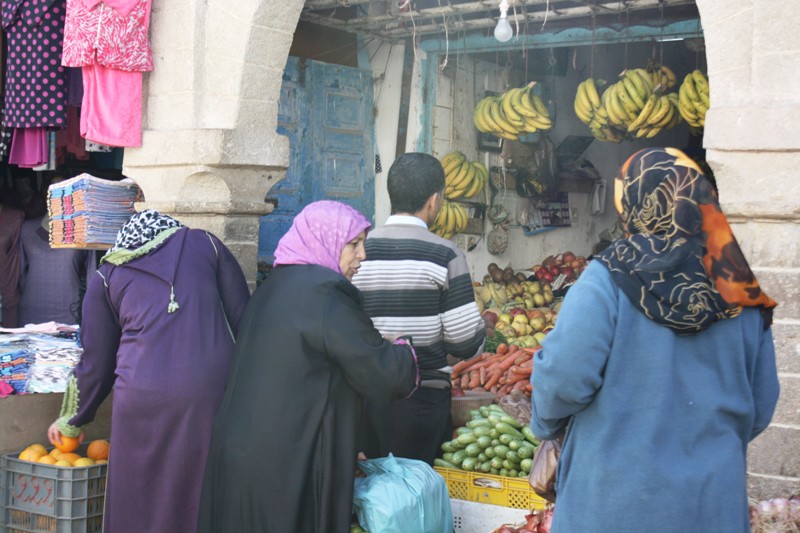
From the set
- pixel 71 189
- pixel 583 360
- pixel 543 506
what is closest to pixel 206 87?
pixel 71 189

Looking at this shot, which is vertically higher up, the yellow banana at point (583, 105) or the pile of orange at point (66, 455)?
the yellow banana at point (583, 105)

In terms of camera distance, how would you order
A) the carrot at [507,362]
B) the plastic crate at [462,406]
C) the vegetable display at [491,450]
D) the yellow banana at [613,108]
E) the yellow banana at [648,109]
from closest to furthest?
the vegetable display at [491,450] → the plastic crate at [462,406] → the carrot at [507,362] → the yellow banana at [648,109] → the yellow banana at [613,108]

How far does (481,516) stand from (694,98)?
3371mm

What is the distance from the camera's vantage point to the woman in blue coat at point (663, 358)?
2451 millimetres

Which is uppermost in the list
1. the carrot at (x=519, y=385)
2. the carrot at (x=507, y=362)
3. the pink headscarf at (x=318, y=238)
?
the pink headscarf at (x=318, y=238)

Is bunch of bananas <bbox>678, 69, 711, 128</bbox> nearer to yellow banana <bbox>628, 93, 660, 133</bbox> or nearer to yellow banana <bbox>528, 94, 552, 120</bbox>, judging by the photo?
yellow banana <bbox>628, 93, 660, 133</bbox>

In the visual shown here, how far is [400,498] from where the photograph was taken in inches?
138

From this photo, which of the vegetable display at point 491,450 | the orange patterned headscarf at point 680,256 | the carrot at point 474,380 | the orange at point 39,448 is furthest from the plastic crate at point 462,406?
the orange patterned headscarf at point 680,256

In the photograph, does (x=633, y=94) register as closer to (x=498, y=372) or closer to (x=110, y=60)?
(x=498, y=372)

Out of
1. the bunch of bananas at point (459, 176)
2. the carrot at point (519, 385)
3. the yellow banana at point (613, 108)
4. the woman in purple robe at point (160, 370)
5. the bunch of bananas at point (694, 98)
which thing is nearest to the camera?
the woman in purple robe at point (160, 370)

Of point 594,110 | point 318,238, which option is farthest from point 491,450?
point 594,110

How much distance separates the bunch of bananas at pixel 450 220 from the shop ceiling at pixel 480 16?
1.29m

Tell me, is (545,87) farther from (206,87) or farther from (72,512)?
(72,512)

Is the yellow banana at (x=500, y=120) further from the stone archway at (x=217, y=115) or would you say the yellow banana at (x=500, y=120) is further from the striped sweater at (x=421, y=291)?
the striped sweater at (x=421, y=291)
